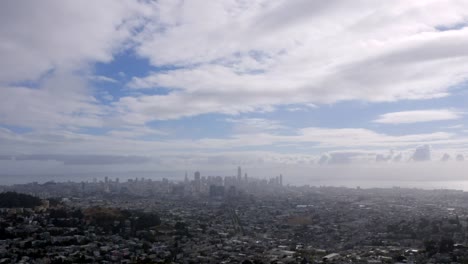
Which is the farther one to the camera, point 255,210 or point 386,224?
point 255,210

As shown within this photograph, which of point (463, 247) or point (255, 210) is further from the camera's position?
point (255, 210)

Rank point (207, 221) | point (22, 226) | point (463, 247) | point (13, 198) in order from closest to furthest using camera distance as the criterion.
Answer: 1. point (463, 247)
2. point (22, 226)
3. point (207, 221)
4. point (13, 198)

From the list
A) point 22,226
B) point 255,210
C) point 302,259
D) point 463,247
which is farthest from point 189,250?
point 255,210

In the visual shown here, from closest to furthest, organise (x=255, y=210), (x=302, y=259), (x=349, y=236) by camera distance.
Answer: (x=302, y=259) → (x=349, y=236) → (x=255, y=210)

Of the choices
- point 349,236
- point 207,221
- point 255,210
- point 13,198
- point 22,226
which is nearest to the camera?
point 22,226

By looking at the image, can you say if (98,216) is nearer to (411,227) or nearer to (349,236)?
(349,236)

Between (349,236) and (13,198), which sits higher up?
(13,198)

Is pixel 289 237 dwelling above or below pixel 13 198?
below

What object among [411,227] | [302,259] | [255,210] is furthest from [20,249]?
[255,210]

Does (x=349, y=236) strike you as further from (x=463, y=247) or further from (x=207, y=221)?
(x=207, y=221)
